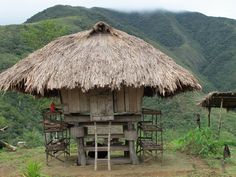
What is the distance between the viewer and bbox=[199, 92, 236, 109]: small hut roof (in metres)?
14.9

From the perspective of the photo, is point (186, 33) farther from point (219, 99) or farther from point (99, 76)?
point (99, 76)

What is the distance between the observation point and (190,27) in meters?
77.9

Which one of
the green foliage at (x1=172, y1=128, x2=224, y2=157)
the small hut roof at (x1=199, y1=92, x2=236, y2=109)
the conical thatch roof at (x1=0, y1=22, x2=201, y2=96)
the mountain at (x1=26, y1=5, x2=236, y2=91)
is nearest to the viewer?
the conical thatch roof at (x1=0, y1=22, x2=201, y2=96)

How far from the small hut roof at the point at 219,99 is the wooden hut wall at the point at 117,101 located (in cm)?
409

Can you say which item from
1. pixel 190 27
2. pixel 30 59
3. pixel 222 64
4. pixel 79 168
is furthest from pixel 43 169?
pixel 190 27

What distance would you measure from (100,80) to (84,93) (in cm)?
102

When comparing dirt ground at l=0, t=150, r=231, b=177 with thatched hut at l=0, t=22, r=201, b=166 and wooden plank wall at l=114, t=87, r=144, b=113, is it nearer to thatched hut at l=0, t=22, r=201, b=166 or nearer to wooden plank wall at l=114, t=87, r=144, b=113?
thatched hut at l=0, t=22, r=201, b=166

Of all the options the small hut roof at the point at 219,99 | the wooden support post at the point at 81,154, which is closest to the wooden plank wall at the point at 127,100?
the wooden support post at the point at 81,154

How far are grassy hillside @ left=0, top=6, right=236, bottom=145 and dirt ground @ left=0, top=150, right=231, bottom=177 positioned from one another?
7.15 meters

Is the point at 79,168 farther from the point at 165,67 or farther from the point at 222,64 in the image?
the point at 222,64

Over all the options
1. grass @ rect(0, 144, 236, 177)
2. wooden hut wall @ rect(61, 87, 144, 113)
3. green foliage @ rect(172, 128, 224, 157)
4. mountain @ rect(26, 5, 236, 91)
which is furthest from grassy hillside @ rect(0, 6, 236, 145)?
wooden hut wall @ rect(61, 87, 144, 113)

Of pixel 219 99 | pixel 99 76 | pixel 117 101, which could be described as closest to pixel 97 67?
pixel 99 76

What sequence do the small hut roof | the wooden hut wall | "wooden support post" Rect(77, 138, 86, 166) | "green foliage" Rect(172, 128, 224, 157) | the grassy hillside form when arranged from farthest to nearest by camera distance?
the grassy hillside
the small hut roof
"green foliage" Rect(172, 128, 224, 157)
"wooden support post" Rect(77, 138, 86, 166)
the wooden hut wall

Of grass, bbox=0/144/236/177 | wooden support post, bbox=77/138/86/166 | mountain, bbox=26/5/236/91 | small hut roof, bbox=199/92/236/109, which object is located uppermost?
mountain, bbox=26/5/236/91
